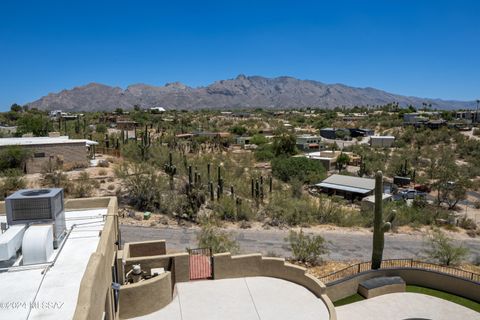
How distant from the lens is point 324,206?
30578 millimetres

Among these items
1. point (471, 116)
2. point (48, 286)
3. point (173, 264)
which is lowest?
point (173, 264)

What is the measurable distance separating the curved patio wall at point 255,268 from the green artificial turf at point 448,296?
5.97m

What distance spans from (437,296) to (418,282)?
1104 mm

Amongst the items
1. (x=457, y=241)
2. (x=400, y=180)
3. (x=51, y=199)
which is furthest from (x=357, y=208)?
(x=51, y=199)

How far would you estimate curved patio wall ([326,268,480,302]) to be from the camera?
1711 cm

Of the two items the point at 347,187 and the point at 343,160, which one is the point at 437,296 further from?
the point at 343,160

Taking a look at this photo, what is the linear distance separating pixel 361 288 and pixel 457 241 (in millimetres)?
13248

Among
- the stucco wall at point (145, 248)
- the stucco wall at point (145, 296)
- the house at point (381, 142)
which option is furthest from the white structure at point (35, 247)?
the house at point (381, 142)

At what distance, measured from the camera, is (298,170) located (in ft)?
143

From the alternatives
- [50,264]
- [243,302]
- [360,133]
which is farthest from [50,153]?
[360,133]

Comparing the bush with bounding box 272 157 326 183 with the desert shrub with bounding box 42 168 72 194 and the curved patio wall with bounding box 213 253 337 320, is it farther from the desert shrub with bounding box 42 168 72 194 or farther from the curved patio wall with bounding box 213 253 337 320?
the curved patio wall with bounding box 213 253 337 320

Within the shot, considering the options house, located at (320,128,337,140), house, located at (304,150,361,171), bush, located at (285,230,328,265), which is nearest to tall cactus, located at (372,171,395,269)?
bush, located at (285,230,328,265)

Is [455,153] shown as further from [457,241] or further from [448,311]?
[448,311]

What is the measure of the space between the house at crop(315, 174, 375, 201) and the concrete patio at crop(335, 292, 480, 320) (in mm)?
19945
